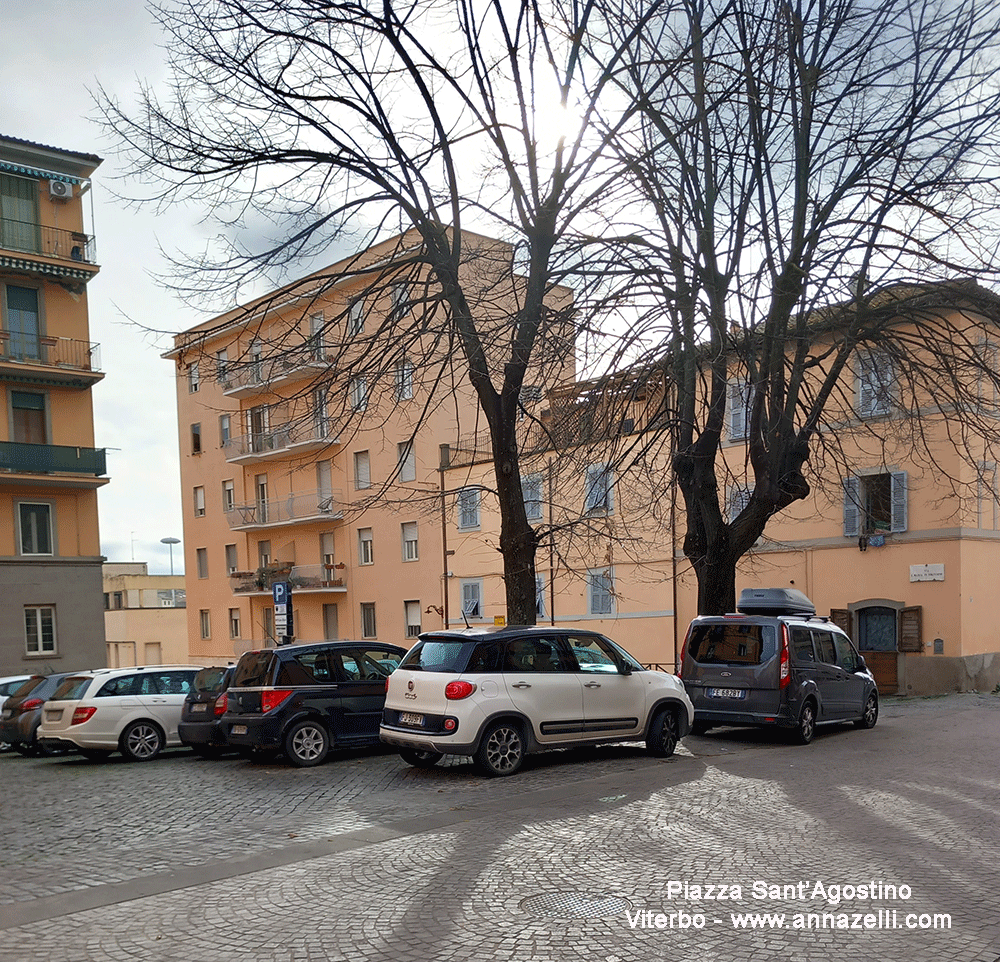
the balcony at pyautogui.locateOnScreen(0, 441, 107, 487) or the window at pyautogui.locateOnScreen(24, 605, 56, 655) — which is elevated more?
the balcony at pyautogui.locateOnScreen(0, 441, 107, 487)

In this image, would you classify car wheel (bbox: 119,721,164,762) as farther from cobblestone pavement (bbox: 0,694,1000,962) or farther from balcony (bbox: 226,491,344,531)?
balcony (bbox: 226,491,344,531)

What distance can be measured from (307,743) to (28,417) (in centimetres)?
2405

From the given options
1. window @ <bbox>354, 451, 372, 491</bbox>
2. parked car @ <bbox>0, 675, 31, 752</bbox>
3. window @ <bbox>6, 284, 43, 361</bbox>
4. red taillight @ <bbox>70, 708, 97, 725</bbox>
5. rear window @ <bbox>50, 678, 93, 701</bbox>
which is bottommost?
parked car @ <bbox>0, 675, 31, 752</bbox>

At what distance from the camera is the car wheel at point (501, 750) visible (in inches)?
436

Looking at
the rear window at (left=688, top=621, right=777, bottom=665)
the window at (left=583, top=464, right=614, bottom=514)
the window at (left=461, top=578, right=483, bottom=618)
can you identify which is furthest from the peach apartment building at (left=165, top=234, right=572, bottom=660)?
the rear window at (left=688, top=621, right=777, bottom=665)

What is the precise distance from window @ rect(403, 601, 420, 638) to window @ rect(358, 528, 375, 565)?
112 inches

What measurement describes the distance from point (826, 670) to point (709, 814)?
6.69m

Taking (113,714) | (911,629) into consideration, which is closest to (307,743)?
(113,714)

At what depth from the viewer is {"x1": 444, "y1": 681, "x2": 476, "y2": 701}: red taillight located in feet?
36.0

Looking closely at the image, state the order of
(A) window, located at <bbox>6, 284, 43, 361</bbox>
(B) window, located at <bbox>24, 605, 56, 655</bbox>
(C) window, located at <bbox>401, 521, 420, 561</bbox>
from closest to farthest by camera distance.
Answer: (B) window, located at <bbox>24, 605, 56, 655</bbox>
(A) window, located at <bbox>6, 284, 43, 361</bbox>
(C) window, located at <bbox>401, 521, 420, 561</bbox>

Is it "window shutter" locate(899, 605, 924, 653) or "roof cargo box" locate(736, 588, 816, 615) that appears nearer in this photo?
"roof cargo box" locate(736, 588, 816, 615)

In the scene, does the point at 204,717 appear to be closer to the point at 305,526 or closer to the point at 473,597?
the point at 473,597

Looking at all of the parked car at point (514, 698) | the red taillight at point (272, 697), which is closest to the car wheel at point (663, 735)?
the parked car at point (514, 698)

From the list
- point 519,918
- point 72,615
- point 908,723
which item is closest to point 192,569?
point 72,615
